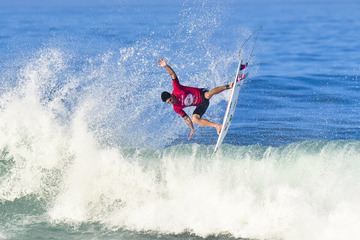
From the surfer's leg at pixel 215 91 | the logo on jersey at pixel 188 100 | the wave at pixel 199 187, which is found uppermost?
the surfer's leg at pixel 215 91

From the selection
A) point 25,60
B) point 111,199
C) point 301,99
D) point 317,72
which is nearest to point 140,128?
point 111,199

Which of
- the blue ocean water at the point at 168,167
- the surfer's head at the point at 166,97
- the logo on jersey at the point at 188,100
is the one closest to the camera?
the blue ocean water at the point at 168,167

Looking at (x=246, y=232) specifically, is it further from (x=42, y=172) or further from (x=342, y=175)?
(x=42, y=172)

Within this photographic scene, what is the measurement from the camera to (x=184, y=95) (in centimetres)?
1178

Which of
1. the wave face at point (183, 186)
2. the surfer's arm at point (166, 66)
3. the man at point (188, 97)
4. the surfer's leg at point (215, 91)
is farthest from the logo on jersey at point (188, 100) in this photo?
the wave face at point (183, 186)

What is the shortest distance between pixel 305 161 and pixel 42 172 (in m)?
5.44

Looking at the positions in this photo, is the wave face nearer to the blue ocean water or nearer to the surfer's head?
the blue ocean water

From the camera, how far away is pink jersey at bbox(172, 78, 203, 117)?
11.7m

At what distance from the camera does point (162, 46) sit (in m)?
33.0

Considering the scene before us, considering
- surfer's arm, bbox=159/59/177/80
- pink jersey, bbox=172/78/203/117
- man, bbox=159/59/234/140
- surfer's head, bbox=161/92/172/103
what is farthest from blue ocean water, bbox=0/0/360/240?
surfer's arm, bbox=159/59/177/80

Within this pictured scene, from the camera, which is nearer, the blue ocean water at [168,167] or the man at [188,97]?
the blue ocean water at [168,167]

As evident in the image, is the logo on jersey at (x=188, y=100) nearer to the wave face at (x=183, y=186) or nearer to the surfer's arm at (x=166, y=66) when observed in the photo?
the surfer's arm at (x=166, y=66)

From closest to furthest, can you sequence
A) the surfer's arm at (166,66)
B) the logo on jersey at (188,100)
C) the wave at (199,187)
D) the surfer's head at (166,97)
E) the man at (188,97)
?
the wave at (199,187), the surfer's arm at (166,66), the surfer's head at (166,97), the man at (188,97), the logo on jersey at (188,100)

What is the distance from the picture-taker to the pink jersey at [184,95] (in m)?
11.7
